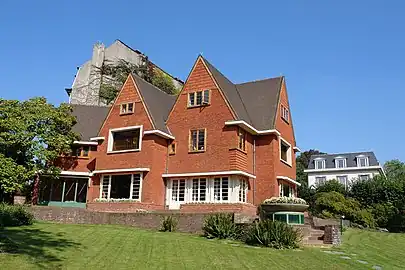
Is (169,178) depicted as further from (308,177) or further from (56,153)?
(308,177)

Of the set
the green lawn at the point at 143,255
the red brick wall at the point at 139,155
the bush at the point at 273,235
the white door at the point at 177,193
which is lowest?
the green lawn at the point at 143,255

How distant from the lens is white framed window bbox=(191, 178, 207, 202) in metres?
27.8

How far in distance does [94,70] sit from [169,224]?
35471mm

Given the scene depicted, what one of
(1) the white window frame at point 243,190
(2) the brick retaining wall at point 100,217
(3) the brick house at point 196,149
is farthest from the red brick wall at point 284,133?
(2) the brick retaining wall at point 100,217

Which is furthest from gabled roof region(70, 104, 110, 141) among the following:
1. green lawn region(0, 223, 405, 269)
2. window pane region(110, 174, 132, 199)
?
green lawn region(0, 223, 405, 269)

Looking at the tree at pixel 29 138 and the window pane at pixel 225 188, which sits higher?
the tree at pixel 29 138

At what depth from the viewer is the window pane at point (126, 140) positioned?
30.2m

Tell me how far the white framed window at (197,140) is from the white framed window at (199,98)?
2.05 m

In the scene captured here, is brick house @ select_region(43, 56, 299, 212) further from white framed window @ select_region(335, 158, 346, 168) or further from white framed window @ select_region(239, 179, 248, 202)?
white framed window @ select_region(335, 158, 346, 168)

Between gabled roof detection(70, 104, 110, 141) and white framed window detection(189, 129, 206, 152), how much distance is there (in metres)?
9.74

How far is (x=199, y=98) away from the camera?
98.3 feet

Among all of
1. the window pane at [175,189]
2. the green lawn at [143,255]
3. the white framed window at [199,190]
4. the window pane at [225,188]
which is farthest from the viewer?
the window pane at [175,189]

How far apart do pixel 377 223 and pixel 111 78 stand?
35963mm

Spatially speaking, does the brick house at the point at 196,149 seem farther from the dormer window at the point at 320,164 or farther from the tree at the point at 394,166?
the tree at the point at 394,166
